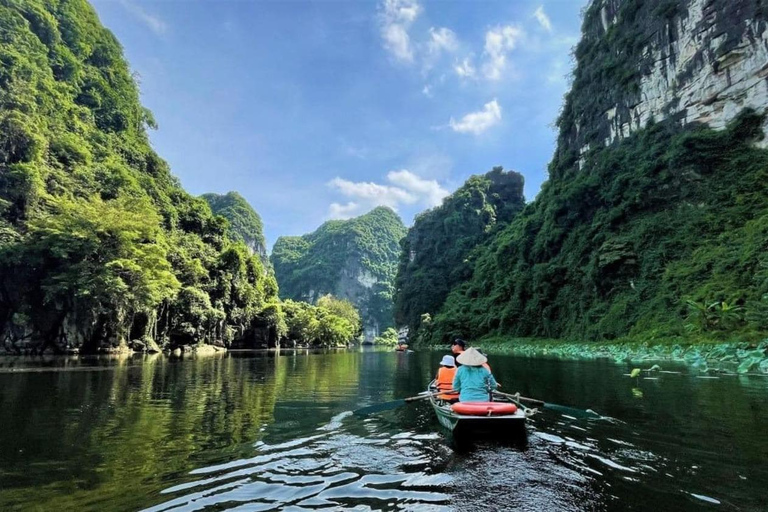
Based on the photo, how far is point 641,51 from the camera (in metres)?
41.3

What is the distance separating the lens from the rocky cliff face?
1173 inches

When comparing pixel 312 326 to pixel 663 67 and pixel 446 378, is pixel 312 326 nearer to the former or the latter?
pixel 663 67

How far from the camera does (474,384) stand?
739 cm

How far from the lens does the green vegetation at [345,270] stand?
164875mm

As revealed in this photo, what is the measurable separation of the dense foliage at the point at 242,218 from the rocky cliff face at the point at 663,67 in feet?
315

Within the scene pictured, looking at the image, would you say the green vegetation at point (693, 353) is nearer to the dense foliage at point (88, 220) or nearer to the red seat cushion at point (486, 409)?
the red seat cushion at point (486, 409)

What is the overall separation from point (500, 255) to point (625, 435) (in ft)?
176

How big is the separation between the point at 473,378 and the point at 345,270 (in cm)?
16309

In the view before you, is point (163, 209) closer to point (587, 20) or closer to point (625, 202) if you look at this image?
point (625, 202)

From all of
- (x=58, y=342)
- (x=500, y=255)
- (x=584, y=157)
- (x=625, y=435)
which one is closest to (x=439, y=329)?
(x=500, y=255)

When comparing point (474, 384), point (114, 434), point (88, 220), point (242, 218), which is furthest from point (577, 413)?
point (242, 218)

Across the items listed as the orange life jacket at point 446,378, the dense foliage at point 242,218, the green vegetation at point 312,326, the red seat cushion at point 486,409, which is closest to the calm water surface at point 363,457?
the red seat cushion at point 486,409

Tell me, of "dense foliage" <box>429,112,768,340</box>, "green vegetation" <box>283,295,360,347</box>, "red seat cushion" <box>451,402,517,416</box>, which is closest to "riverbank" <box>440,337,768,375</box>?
"dense foliage" <box>429,112,768,340</box>

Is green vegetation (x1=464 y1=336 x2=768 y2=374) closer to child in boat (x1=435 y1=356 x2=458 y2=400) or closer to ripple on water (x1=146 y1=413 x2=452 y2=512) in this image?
child in boat (x1=435 y1=356 x2=458 y2=400)
